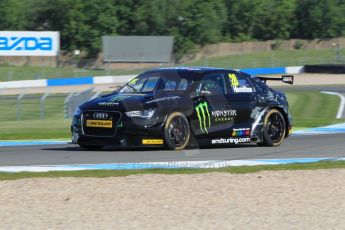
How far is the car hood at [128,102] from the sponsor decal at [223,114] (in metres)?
0.74

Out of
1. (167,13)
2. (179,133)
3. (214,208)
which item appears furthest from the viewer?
(167,13)

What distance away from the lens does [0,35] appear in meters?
54.2

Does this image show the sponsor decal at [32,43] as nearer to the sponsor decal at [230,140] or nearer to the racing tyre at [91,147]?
the racing tyre at [91,147]

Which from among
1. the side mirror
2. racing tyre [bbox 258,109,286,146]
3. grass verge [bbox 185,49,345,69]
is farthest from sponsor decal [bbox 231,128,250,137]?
grass verge [bbox 185,49,345,69]

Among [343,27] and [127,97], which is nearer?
[127,97]

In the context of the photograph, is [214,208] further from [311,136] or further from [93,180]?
[311,136]

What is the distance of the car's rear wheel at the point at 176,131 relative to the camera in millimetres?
12461

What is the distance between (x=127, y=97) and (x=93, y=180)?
3440 millimetres

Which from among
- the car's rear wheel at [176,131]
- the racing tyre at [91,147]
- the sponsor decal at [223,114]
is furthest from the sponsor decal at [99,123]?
the sponsor decal at [223,114]

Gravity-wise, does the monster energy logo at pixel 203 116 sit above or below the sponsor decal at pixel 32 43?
above

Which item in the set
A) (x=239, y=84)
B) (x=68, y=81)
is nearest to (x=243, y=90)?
(x=239, y=84)

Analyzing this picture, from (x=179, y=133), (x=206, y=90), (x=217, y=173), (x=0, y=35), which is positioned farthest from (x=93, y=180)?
(x=0, y=35)

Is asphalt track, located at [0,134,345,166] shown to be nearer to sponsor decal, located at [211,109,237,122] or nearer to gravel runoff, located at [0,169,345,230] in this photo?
sponsor decal, located at [211,109,237,122]

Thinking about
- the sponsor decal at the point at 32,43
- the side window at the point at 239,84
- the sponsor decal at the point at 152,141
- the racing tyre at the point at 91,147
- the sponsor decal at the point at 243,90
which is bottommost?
the sponsor decal at the point at 32,43
